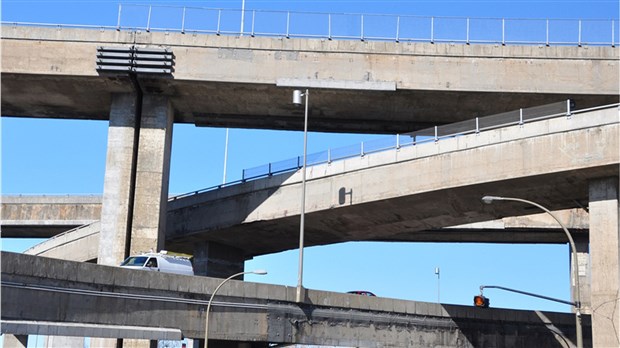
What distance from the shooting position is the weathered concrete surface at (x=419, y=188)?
35.0 metres

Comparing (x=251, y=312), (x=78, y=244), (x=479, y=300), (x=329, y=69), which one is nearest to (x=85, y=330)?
(x=251, y=312)

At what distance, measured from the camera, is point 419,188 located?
38.8m

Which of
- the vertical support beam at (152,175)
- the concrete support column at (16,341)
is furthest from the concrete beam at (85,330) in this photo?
the vertical support beam at (152,175)

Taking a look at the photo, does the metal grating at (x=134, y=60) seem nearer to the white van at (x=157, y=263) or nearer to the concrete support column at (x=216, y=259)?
the white van at (x=157, y=263)

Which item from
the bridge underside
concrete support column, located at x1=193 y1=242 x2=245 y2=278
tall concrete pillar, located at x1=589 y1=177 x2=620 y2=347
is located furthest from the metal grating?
tall concrete pillar, located at x1=589 y1=177 x2=620 y2=347

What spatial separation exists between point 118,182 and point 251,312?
575 inches

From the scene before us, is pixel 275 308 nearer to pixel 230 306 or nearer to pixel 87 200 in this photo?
A: pixel 230 306

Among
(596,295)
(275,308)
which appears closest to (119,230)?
(275,308)

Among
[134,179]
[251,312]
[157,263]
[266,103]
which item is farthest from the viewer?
[266,103]

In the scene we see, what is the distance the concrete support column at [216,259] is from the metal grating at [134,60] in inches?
513

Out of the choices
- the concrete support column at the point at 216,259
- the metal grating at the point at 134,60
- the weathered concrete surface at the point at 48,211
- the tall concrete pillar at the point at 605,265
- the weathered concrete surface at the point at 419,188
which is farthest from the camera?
the weathered concrete surface at the point at 48,211

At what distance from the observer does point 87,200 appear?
225ft

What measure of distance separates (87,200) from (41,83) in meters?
25.7

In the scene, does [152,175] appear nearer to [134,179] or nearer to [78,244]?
[134,179]
